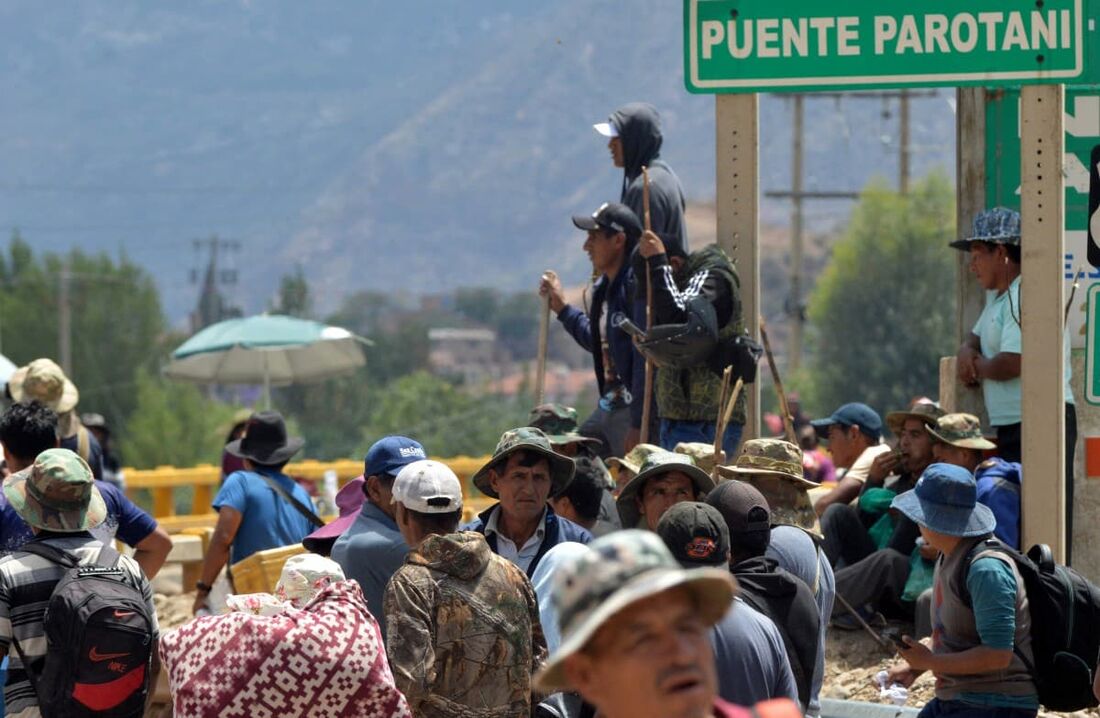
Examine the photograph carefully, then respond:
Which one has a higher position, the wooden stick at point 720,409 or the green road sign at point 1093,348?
the green road sign at point 1093,348

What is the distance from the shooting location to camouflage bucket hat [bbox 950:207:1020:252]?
8734 mm

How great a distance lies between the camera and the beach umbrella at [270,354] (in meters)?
19.8

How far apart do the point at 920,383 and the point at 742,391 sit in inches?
4320

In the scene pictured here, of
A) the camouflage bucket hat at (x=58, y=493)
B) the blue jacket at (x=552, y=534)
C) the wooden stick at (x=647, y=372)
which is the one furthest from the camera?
the wooden stick at (x=647, y=372)

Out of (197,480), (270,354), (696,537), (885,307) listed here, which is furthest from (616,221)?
(885,307)

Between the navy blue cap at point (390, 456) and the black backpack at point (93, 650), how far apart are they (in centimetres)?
100

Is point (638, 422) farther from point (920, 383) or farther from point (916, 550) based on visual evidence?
point (920, 383)

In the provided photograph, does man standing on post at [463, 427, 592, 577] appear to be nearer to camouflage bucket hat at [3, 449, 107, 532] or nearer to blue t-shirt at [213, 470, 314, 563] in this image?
camouflage bucket hat at [3, 449, 107, 532]

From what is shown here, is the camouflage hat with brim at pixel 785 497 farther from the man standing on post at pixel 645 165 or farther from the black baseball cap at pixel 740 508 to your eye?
the man standing on post at pixel 645 165

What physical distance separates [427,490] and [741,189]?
3.17 m

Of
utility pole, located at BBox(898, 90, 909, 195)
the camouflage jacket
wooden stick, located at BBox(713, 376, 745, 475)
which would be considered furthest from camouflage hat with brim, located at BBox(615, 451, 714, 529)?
utility pole, located at BBox(898, 90, 909, 195)

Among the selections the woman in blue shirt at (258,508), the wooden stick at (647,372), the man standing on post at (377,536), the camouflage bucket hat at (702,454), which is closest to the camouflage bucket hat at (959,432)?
the camouflage bucket hat at (702,454)

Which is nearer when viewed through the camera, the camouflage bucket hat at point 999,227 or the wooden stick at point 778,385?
the camouflage bucket hat at point 999,227

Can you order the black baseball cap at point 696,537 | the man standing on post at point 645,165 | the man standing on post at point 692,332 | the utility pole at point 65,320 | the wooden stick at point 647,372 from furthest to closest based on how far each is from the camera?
1. the utility pole at point 65,320
2. the man standing on post at point 645,165
3. the wooden stick at point 647,372
4. the man standing on post at point 692,332
5. the black baseball cap at point 696,537
